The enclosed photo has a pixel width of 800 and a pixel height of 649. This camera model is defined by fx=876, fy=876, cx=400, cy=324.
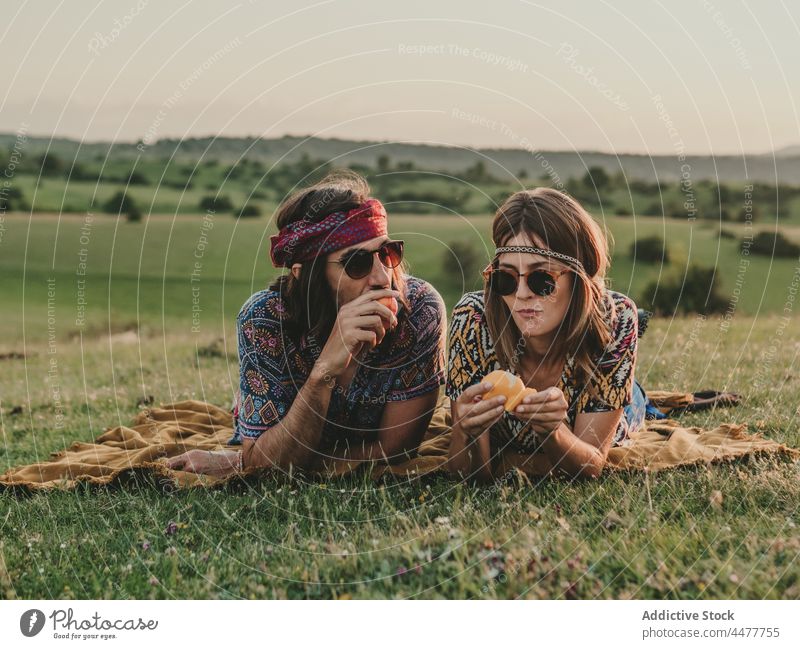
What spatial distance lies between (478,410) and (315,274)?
1.52m

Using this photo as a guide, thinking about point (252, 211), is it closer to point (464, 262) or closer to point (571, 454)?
point (464, 262)

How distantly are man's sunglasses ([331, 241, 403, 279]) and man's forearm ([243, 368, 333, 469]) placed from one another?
693 millimetres

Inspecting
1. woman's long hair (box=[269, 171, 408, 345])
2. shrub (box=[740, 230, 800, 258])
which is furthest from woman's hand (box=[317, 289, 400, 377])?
shrub (box=[740, 230, 800, 258])

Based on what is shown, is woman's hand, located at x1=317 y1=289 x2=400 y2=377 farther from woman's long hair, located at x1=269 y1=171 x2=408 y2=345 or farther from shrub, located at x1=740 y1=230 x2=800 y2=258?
shrub, located at x1=740 y1=230 x2=800 y2=258

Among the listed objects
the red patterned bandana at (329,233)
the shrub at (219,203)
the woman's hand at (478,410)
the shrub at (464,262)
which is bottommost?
the woman's hand at (478,410)

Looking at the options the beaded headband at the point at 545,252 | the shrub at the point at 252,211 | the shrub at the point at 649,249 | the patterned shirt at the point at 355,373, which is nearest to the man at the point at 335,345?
the patterned shirt at the point at 355,373

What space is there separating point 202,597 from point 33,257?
20.8m

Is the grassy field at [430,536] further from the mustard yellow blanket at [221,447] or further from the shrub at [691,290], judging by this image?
the shrub at [691,290]

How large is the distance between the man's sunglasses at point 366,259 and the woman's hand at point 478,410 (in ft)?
3.46

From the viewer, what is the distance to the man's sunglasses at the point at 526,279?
5.31 metres

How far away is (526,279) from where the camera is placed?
5340 millimetres

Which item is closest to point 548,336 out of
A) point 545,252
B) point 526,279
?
point 526,279

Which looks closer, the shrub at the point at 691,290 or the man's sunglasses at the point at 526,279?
the man's sunglasses at the point at 526,279
